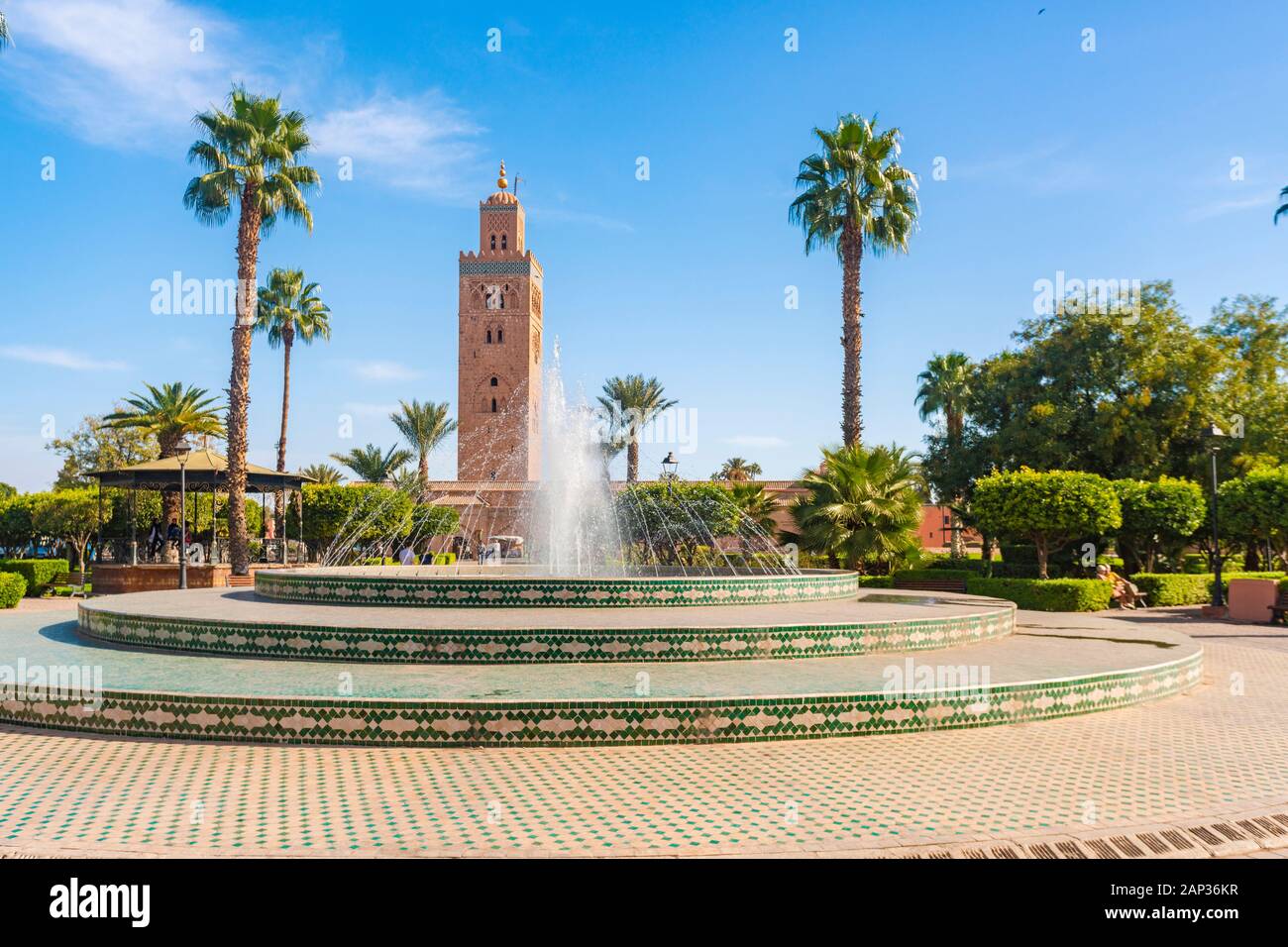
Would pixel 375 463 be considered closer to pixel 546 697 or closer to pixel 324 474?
pixel 324 474

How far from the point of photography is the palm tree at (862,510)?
20.4 metres

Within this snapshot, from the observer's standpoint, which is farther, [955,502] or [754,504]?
[955,502]

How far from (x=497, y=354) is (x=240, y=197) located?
108 feet

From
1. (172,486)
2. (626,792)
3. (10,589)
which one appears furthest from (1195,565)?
(172,486)

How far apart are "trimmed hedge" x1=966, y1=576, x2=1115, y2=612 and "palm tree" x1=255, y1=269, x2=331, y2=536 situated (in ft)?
103

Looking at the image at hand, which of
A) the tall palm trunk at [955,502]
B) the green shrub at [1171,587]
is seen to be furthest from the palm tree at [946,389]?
the green shrub at [1171,587]

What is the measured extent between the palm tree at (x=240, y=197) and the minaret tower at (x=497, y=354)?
103ft

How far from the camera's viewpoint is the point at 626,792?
493 centimetres

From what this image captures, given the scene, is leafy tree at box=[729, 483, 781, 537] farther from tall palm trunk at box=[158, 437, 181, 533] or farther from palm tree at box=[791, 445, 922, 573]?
tall palm trunk at box=[158, 437, 181, 533]

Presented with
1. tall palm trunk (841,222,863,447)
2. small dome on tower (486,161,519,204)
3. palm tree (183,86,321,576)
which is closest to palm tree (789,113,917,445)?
tall palm trunk (841,222,863,447)

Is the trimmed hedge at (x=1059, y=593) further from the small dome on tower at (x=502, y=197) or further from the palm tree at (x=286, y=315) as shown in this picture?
the small dome on tower at (x=502, y=197)
